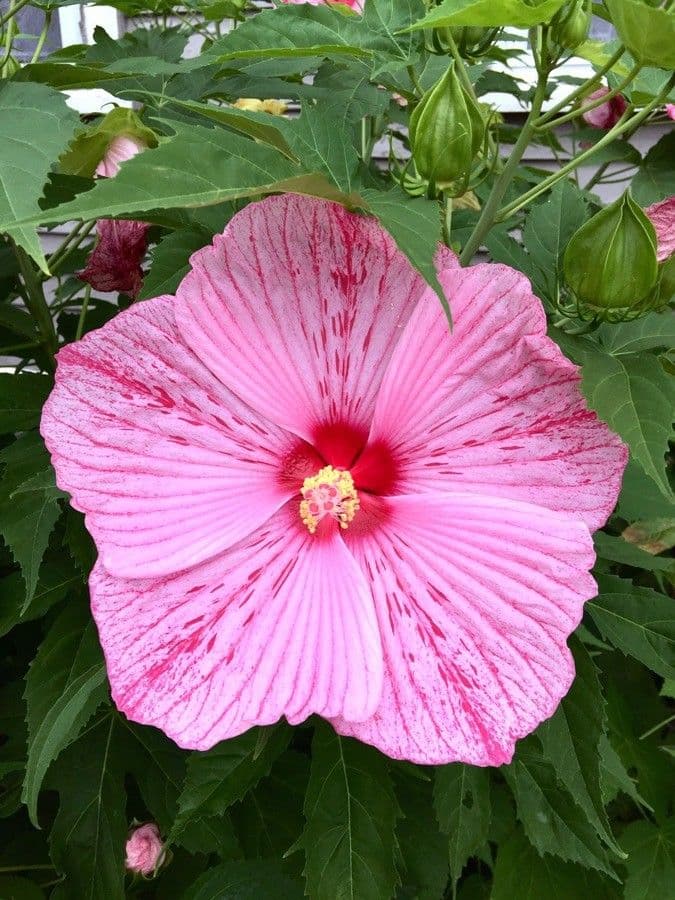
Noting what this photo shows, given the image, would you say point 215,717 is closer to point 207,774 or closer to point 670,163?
point 207,774

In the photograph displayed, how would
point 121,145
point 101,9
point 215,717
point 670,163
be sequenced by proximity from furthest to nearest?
point 101,9 < point 670,163 < point 121,145 < point 215,717

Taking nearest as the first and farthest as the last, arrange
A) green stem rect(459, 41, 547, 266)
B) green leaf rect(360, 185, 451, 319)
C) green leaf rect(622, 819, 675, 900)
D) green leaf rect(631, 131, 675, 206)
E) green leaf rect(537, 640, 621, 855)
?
green leaf rect(360, 185, 451, 319) < green stem rect(459, 41, 547, 266) < green leaf rect(537, 640, 621, 855) < green leaf rect(622, 819, 675, 900) < green leaf rect(631, 131, 675, 206)

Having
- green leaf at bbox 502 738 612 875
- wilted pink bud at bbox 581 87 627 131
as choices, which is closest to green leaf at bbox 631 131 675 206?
wilted pink bud at bbox 581 87 627 131

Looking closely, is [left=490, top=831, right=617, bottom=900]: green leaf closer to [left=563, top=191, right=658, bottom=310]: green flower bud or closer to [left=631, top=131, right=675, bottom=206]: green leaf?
[left=563, top=191, right=658, bottom=310]: green flower bud

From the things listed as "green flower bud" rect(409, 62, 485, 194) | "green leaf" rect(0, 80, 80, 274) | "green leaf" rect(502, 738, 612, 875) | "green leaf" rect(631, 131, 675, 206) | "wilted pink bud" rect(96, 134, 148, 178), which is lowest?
"green leaf" rect(502, 738, 612, 875)

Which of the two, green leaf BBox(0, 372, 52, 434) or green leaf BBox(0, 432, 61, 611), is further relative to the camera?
green leaf BBox(0, 372, 52, 434)

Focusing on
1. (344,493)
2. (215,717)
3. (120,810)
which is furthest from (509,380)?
(120,810)
